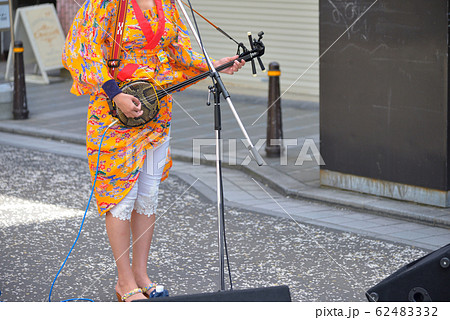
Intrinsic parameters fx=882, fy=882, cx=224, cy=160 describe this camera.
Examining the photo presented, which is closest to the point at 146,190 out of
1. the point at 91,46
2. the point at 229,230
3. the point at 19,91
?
the point at 91,46

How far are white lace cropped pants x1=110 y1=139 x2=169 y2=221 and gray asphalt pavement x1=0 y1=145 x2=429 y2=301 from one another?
61cm

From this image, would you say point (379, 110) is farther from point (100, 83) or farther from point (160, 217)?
point (100, 83)

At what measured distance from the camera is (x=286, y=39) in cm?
1259

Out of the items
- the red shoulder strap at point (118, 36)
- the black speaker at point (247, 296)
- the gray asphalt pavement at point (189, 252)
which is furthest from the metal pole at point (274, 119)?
the black speaker at point (247, 296)

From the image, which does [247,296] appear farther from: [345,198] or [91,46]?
[345,198]

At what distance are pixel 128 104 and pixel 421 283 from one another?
1.66m

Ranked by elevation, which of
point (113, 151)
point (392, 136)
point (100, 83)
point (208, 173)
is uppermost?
point (100, 83)

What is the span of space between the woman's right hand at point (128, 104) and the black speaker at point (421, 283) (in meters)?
1.46

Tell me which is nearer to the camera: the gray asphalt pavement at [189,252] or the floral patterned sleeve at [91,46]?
the floral patterned sleeve at [91,46]

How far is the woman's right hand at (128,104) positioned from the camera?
173 inches

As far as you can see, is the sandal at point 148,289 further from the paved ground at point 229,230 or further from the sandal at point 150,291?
the paved ground at point 229,230

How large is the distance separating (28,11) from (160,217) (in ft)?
27.7

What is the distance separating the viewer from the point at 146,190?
4.80 meters
